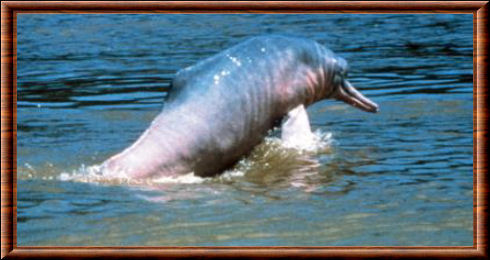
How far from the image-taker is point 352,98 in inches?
580

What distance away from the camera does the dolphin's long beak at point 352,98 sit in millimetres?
14617

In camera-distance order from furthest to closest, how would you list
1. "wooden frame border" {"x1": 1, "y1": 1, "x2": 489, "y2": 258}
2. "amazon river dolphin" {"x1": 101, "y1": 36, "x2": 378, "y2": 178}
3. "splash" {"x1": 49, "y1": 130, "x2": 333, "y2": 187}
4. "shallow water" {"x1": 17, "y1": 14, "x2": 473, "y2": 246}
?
"amazon river dolphin" {"x1": 101, "y1": 36, "x2": 378, "y2": 178} < "splash" {"x1": 49, "y1": 130, "x2": 333, "y2": 187} < "shallow water" {"x1": 17, "y1": 14, "x2": 473, "y2": 246} < "wooden frame border" {"x1": 1, "y1": 1, "x2": 489, "y2": 258}

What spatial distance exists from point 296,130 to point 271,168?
88 centimetres

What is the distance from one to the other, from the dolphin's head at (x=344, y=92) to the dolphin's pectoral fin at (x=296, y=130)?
55.4 inches

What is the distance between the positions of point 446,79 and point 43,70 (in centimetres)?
801

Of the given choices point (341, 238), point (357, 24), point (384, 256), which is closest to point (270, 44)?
point (341, 238)

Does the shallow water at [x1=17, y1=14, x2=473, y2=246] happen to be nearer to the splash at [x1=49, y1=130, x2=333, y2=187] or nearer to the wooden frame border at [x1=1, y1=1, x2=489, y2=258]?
the splash at [x1=49, y1=130, x2=333, y2=187]

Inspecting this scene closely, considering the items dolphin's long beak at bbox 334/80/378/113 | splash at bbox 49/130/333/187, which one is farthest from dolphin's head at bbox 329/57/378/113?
splash at bbox 49/130/333/187

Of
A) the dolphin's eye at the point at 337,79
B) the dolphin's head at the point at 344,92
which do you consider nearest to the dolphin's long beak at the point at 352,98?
the dolphin's head at the point at 344,92

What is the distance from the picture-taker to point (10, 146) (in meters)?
9.25

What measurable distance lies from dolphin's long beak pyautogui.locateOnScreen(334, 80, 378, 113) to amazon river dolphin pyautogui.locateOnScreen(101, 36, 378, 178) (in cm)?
75

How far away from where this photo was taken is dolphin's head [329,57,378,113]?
14438mm

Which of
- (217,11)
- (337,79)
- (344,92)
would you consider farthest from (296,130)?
(217,11)

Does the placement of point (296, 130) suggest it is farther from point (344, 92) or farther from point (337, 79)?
point (344, 92)
